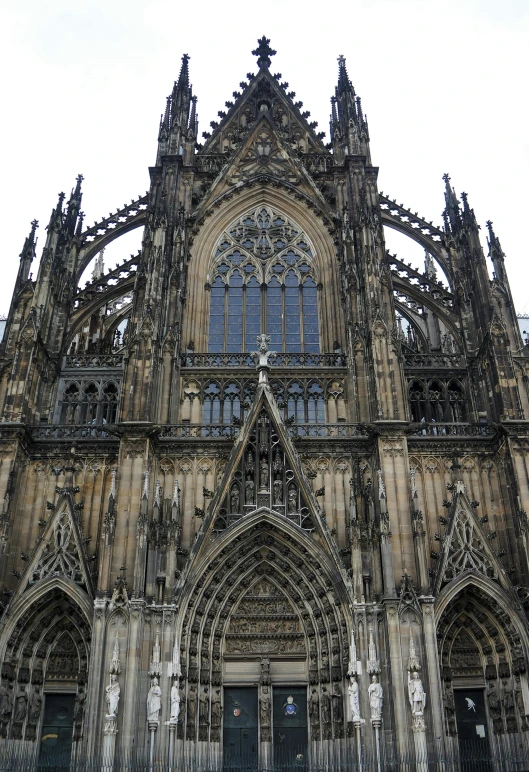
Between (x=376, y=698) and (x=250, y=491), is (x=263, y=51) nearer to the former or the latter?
(x=250, y=491)

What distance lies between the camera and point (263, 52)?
33.4 m

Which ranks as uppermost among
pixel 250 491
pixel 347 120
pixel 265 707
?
pixel 347 120

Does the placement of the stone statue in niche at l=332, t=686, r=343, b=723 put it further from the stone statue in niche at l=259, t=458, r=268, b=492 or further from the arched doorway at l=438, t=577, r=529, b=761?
the stone statue in niche at l=259, t=458, r=268, b=492

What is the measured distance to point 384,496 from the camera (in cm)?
1989

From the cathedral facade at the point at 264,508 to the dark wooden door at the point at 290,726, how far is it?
0.06 metres

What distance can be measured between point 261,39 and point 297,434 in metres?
21.2

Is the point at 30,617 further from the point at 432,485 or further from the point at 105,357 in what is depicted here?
the point at 432,485

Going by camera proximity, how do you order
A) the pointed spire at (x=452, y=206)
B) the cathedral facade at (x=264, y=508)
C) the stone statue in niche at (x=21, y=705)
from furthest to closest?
1. the pointed spire at (x=452, y=206)
2. the stone statue in niche at (x=21, y=705)
3. the cathedral facade at (x=264, y=508)

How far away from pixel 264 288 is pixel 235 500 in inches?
367

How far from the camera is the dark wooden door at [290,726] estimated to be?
19.2 m

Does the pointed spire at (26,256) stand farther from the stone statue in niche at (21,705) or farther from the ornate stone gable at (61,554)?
the stone statue in niche at (21,705)

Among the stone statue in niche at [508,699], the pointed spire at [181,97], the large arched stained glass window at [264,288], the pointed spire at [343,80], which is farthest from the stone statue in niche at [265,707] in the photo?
the pointed spire at [343,80]

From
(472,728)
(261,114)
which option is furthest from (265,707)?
(261,114)

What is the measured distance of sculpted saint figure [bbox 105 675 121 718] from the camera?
56.4 ft
